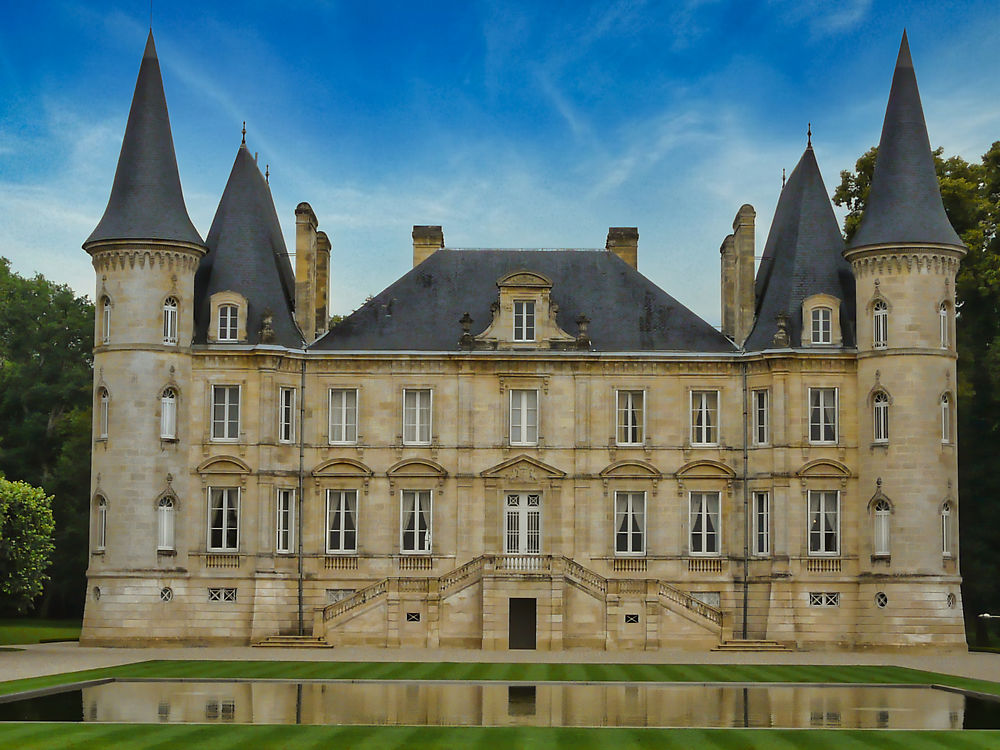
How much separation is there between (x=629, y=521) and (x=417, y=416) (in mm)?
8970

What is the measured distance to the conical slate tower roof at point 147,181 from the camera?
51969 mm

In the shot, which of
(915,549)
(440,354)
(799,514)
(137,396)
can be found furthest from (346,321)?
(915,549)

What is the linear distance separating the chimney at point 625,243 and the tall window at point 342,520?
544 inches

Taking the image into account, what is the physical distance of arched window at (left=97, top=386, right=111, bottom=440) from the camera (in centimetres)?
5205

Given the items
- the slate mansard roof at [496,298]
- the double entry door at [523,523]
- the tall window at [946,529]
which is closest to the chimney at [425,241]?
the slate mansard roof at [496,298]

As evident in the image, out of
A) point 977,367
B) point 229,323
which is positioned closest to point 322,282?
point 229,323

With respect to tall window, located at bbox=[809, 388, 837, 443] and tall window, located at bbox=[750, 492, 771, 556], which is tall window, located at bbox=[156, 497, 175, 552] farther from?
tall window, located at bbox=[809, 388, 837, 443]

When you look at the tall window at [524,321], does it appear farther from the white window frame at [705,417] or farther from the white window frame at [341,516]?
the white window frame at [341,516]

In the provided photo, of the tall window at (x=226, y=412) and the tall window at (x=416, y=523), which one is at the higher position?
the tall window at (x=226, y=412)

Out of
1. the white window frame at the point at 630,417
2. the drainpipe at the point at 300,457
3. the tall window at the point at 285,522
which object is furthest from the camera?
the white window frame at the point at 630,417

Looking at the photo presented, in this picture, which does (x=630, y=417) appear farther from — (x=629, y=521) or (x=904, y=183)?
(x=904, y=183)

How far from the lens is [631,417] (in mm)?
54062

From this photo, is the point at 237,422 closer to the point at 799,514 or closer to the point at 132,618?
the point at 132,618

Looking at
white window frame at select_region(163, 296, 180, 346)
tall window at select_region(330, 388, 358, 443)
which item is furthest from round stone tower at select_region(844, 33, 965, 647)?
white window frame at select_region(163, 296, 180, 346)
